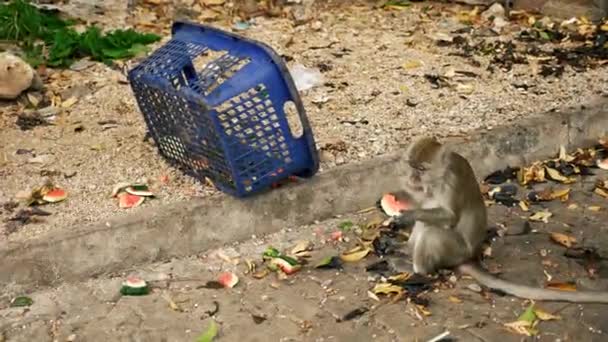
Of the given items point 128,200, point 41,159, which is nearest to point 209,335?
point 128,200

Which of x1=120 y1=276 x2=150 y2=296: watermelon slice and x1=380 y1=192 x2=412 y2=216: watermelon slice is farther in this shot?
x1=380 y1=192 x2=412 y2=216: watermelon slice

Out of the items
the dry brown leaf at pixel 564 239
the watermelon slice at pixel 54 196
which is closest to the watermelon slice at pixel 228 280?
the watermelon slice at pixel 54 196

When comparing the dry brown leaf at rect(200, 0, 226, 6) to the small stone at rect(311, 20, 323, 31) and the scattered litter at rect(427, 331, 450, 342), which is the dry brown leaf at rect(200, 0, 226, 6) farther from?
Answer: the scattered litter at rect(427, 331, 450, 342)

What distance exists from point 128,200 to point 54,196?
40 cm

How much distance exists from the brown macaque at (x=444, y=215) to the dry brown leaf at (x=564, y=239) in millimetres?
565

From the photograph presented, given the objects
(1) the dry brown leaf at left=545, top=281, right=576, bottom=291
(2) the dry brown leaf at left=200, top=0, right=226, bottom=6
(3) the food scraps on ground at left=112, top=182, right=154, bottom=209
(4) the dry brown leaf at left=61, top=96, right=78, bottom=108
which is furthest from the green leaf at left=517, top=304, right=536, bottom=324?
(2) the dry brown leaf at left=200, top=0, right=226, bottom=6

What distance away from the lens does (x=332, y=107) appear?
6.91 metres

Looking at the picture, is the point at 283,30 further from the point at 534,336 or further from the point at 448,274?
the point at 534,336

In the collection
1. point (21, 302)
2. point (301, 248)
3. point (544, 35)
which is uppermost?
point (544, 35)

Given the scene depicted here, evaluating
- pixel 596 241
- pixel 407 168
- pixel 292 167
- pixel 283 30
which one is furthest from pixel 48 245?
pixel 283 30

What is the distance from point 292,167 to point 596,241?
1643 mm

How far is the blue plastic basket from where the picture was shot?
537 centimetres

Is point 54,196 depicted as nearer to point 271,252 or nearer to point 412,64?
point 271,252

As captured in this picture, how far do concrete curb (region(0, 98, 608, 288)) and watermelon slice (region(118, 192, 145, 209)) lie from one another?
0.12m
